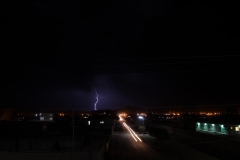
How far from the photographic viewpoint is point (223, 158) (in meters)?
25.9

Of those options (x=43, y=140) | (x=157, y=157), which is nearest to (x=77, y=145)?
(x=43, y=140)

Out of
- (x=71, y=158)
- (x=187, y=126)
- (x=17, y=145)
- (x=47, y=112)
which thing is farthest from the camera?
(x=47, y=112)

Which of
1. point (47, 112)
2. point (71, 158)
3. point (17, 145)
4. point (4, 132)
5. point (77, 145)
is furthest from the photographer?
point (47, 112)

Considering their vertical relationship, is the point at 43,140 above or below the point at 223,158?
above

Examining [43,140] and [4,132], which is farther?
[4,132]

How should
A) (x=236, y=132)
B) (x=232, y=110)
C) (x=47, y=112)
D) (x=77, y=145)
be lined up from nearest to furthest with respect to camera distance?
(x=77, y=145) → (x=236, y=132) → (x=47, y=112) → (x=232, y=110)

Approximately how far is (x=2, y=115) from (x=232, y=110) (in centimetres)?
6825

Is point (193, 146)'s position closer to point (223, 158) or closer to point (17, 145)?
point (223, 158)

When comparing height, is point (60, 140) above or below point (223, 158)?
above

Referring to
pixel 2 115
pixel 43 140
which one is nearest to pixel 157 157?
pixel 43 140

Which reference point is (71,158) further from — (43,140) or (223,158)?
(223,158)

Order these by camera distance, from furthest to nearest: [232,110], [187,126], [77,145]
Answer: [232,110]
[187,126]
[77,145]

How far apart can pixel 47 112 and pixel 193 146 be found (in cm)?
4537

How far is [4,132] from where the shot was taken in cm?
3334
